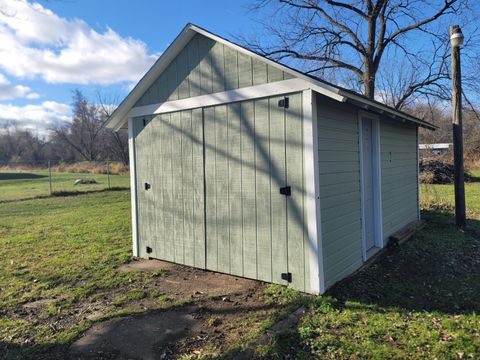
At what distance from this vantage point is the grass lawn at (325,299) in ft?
10.1

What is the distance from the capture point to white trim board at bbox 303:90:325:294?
160 inches

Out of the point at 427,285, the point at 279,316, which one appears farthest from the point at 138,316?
the point at 427,285

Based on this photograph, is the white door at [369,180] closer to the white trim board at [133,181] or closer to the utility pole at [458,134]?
the utility pole at [458,134]

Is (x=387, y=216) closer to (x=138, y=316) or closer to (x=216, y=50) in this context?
(x=216, y=50)

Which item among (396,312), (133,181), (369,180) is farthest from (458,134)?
(133,181)

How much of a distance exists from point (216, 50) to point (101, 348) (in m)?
3.83

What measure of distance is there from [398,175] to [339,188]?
309 centimetres

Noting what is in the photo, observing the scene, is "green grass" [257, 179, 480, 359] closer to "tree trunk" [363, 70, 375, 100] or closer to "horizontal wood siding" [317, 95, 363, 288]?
"horizontal wood siding" [317, 95, 363, 288]

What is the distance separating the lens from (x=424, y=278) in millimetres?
4824

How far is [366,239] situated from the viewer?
18.9 ft

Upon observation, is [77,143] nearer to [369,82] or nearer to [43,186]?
[43,186]

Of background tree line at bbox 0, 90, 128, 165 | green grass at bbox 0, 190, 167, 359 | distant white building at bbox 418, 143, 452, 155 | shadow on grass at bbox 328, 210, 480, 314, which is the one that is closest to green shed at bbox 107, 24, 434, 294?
shadow on grass at bbox 328, 210, 480, 314

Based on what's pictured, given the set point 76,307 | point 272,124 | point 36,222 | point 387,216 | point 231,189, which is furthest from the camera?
point 36,222

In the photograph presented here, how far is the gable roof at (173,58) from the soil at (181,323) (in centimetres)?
251
